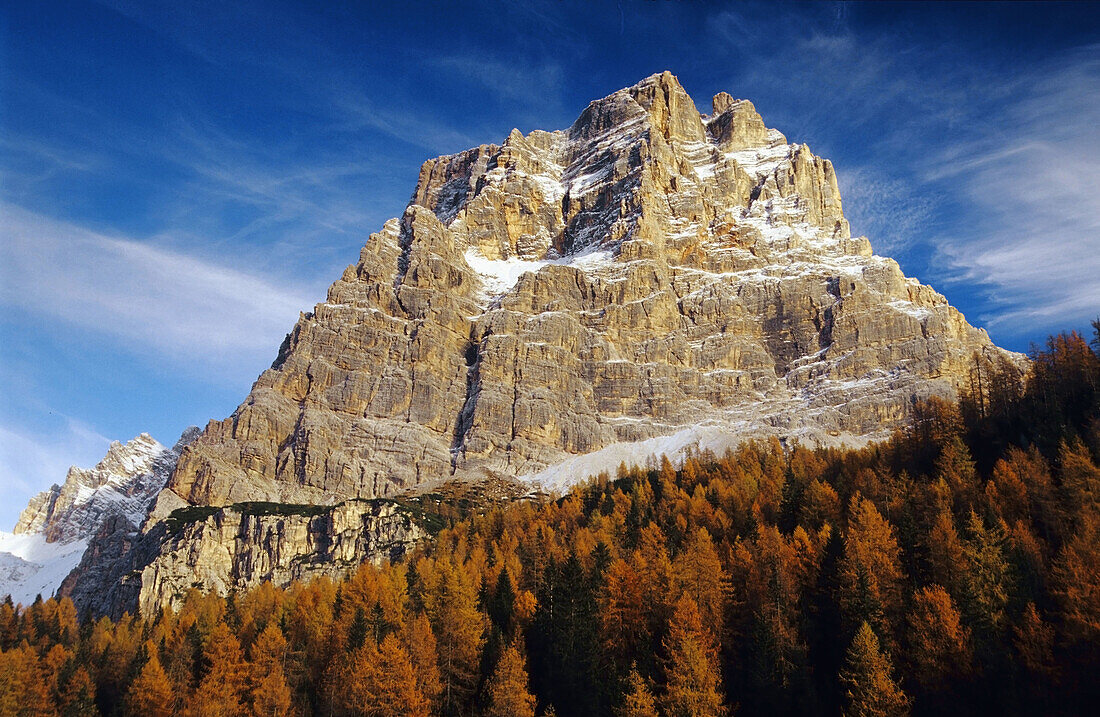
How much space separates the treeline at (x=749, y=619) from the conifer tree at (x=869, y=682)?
13cm

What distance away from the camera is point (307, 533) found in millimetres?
164875

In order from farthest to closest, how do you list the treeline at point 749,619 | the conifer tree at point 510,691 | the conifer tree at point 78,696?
the conifer tree at point 78,696 < the conifer tree at point 510,691 < the treeline at point 749,619

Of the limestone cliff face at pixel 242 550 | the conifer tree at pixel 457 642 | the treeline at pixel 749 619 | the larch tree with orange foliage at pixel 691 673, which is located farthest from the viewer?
the limestone cliff face at pixel 242 550

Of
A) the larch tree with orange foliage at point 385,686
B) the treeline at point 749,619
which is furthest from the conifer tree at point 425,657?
the larch tree with orange foliage at point 385,686

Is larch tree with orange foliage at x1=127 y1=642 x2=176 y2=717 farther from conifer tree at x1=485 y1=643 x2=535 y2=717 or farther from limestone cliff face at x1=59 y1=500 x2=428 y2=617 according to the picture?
limestone cliff face at x1=59 y1=500 x2=428 y2=617

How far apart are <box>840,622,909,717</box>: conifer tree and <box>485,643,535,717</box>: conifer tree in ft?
71.1

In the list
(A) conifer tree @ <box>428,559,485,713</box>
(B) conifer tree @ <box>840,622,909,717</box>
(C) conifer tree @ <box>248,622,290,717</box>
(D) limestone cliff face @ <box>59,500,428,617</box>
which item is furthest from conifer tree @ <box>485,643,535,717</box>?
(D) limestone cliff face @ <box>59,500,428,617</box>

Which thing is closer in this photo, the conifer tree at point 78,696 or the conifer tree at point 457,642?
the conifer tree at point 457,642

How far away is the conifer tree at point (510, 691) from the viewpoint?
55688mm

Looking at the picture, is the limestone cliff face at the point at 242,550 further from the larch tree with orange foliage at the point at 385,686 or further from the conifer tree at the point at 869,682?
the conifer tree at the point at 869,682

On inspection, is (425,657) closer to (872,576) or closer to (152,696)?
(152,696)

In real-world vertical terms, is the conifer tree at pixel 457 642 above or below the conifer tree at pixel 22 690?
above

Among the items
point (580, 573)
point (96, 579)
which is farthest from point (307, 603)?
point (96, 579)

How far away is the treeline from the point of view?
174 feet
